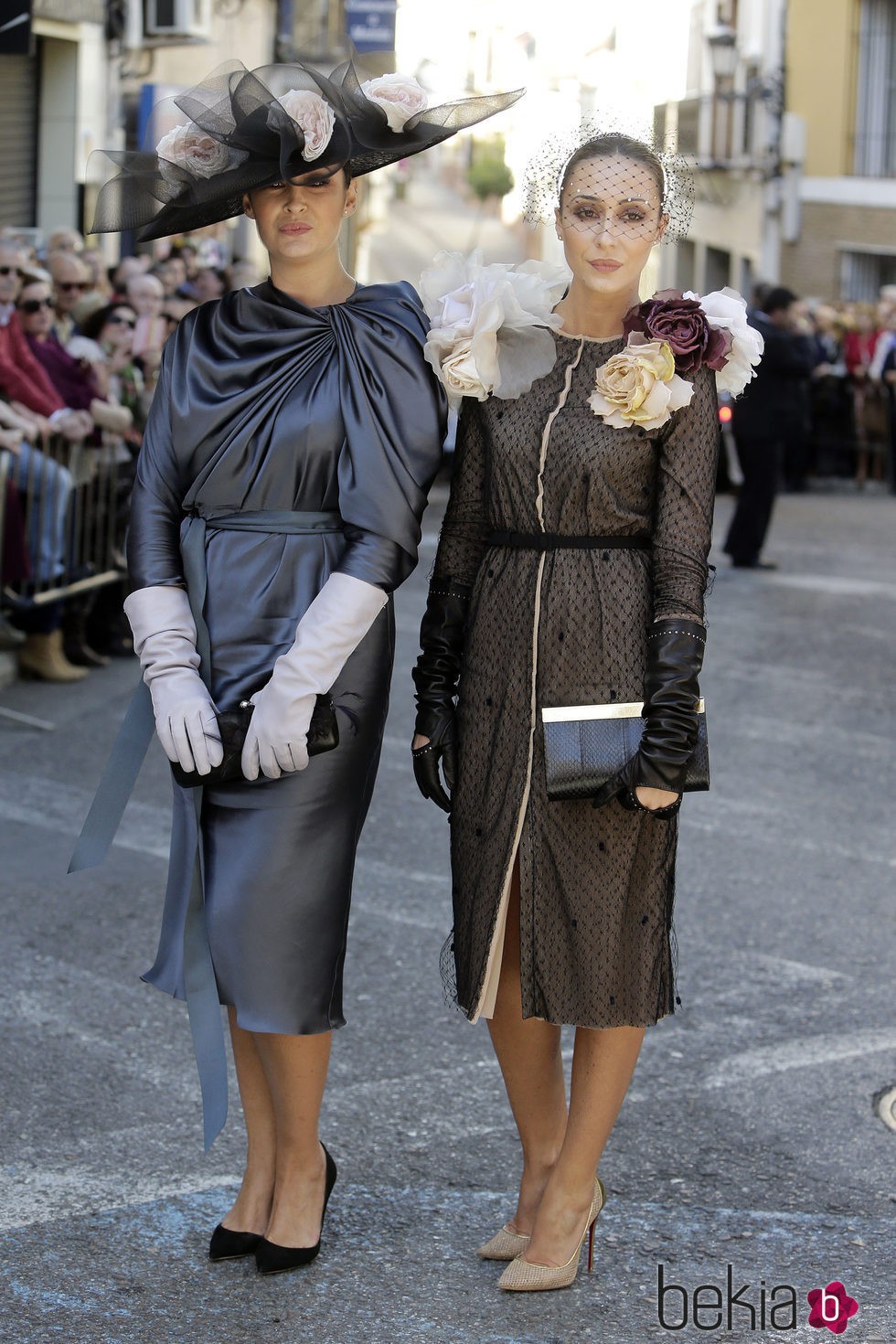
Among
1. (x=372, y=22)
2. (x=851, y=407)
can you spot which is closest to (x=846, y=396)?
(x=851, y=407)

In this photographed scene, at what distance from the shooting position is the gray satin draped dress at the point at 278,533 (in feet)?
10.9

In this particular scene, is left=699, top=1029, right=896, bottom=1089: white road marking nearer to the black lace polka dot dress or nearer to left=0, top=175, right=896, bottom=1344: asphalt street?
left=0, top=175, right=896, bottom=1344: asphalt street

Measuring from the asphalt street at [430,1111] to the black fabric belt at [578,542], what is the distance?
140cm

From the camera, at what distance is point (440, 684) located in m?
3.53

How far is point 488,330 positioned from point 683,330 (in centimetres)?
35

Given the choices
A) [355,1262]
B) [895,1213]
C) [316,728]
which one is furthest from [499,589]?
[895,1213]

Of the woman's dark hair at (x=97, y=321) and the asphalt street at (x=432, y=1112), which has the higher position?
the woman's dark hair at (x=97, y=321)

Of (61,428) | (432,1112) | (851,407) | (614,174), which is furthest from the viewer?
(851,407)

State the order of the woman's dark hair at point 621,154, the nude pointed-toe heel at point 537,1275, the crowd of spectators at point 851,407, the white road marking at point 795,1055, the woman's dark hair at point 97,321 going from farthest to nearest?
the crowd of spectators at point 851,407 → the woman's dark hair at point 97,321 → the white road marking at point 795,1055 → the nude pointed-toe heel at point 537,1275 → the woman's dark hair at point 621,154

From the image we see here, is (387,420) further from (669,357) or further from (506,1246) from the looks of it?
(506,1246)

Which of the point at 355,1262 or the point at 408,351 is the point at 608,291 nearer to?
the point at 408,351

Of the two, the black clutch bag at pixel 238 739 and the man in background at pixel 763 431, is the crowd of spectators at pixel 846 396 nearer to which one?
the man in background at pixel 763 431

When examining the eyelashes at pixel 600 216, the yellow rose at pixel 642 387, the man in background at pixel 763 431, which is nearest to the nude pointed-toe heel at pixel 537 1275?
the yellow rose at pixel 642 387

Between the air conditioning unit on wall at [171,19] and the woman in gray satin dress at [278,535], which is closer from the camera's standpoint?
the woman in gray satin dress at [278,535]
